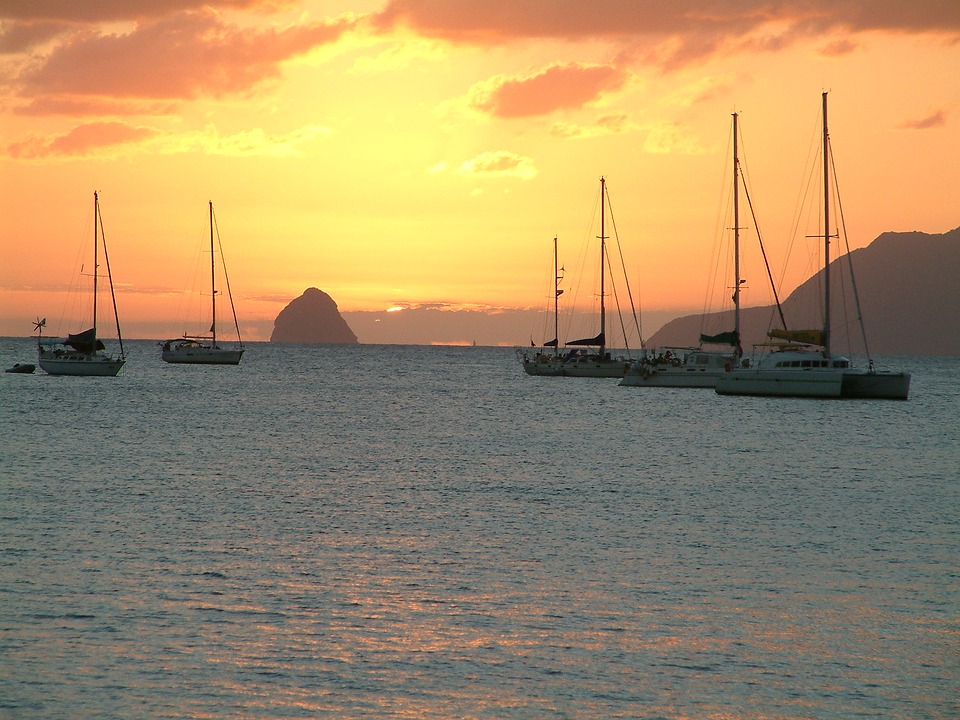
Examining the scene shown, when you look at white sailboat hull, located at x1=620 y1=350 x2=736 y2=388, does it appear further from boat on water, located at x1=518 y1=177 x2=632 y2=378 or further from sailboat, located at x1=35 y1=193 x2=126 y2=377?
sailboat, located at x1=35 y1=193 x2=126 y2=377

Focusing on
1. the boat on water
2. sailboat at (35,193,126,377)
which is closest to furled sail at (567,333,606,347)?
the boat on water

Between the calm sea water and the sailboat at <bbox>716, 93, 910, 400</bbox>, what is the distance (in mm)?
27319

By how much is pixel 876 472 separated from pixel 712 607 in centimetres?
2618

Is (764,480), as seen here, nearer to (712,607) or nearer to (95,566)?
(712,607)

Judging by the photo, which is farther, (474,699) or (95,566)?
(95,566)

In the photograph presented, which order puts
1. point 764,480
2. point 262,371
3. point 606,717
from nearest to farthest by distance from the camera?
point 606,717, point 764,480, point 262,371

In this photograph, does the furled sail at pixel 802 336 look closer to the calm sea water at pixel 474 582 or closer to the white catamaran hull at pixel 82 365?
the calm sea water at pixel 474 582

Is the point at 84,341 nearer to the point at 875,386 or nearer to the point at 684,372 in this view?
the point at 684,372

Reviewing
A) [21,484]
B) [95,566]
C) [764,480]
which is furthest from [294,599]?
[764,480]

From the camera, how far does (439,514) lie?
30.2m

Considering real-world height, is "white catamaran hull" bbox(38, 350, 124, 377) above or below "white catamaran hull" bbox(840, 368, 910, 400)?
above

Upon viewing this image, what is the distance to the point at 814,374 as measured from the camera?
3054 inches

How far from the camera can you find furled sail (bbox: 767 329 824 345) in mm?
79875

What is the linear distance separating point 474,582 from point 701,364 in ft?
251
